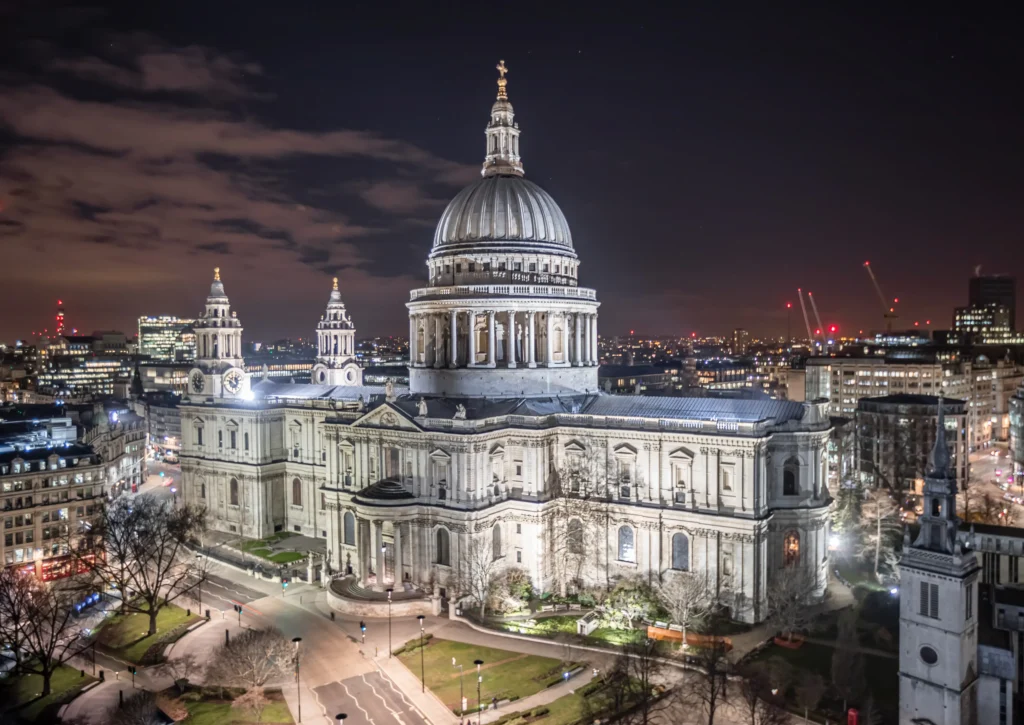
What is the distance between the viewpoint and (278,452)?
273 ft

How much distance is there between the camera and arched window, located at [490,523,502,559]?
201 feet

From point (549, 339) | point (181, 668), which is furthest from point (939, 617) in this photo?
point (181, 668)

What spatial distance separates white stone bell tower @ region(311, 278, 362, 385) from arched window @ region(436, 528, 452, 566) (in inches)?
1588

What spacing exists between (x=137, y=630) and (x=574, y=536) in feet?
109

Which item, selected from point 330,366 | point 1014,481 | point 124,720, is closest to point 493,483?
point 124,720

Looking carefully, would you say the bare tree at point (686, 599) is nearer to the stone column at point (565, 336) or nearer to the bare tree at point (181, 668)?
the stone column at point (565, 336)

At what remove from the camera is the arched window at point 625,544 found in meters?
60.6

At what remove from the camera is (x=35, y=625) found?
4872 cm

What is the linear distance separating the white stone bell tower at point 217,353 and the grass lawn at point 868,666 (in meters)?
62.0

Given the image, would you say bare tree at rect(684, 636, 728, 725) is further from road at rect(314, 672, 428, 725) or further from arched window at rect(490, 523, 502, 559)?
arched window at rect(490, 523, 502, 559)

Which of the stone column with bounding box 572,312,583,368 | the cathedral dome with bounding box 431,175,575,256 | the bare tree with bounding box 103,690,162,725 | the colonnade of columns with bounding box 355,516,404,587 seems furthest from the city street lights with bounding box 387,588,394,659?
the cathedral dome with bounding box 431,175,575,256

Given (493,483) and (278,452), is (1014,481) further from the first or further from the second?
(278,452)

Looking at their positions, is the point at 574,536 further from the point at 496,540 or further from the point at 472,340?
the point at 472,340

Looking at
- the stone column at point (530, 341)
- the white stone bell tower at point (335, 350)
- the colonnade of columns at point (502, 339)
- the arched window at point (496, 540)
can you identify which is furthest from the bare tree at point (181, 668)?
the white stone bell tower at point (335, 350)
